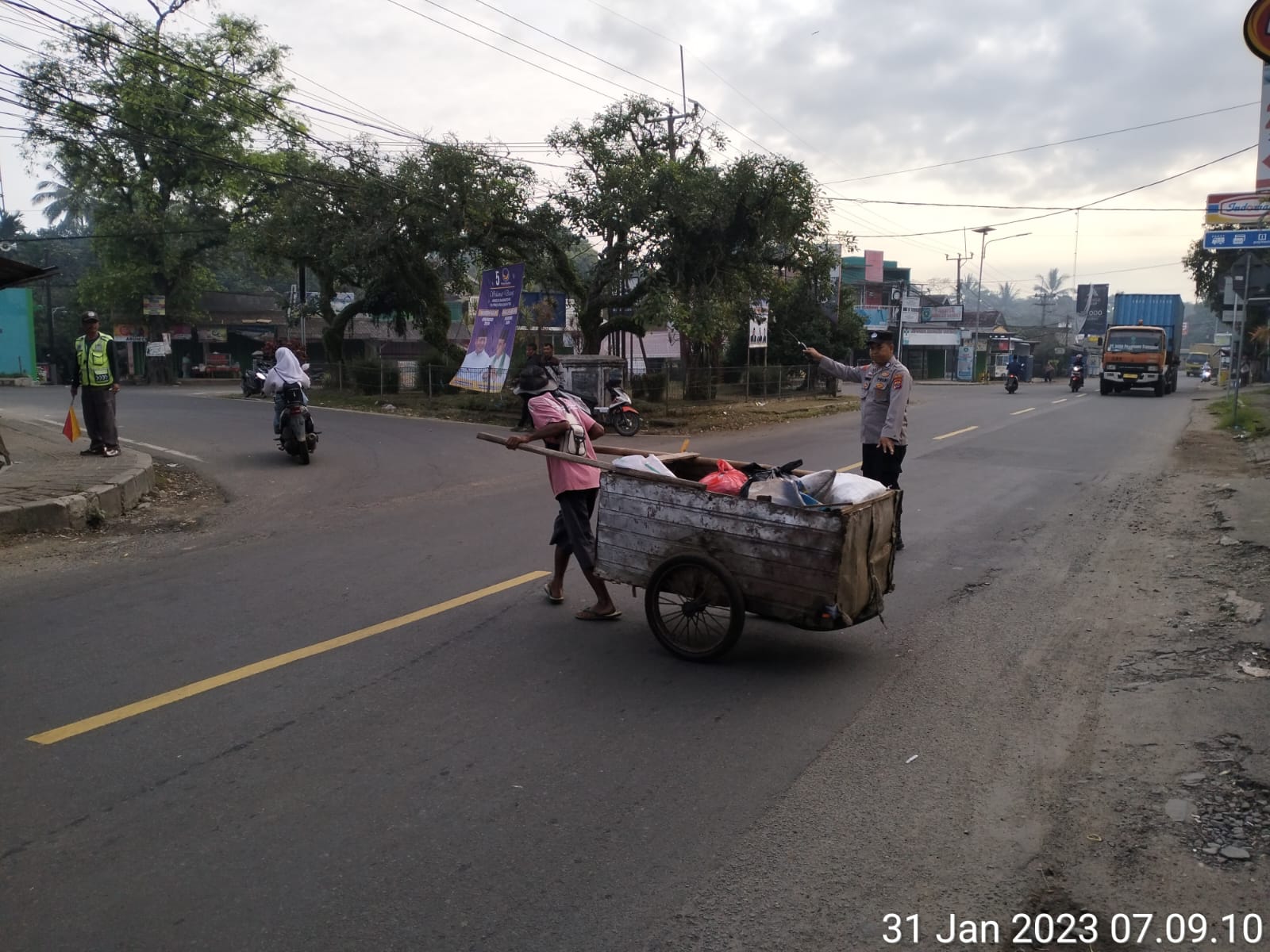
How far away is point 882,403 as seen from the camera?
25.5 feet

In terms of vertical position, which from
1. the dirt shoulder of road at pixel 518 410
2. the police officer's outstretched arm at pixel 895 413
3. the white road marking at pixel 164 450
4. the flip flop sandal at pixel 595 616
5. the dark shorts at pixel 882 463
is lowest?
the flip flop sandal at pixel 595 616

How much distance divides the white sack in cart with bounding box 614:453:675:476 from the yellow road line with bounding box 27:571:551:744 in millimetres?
1599

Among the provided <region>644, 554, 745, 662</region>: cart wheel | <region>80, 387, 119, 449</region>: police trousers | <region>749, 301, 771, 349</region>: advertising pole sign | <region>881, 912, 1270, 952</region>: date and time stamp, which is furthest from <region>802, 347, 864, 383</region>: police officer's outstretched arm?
<region>749, 301, 771, 349</region>: advertising pole sign

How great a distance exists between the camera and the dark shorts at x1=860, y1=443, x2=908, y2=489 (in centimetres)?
784

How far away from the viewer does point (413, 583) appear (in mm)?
6785

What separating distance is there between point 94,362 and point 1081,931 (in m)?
11.9

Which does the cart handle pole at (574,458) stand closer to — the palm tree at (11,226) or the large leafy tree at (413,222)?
the large leafy tree at (413,222)

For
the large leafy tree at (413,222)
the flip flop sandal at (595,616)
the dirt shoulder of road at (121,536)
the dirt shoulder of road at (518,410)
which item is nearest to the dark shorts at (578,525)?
the flip flop sandal at (595,616)

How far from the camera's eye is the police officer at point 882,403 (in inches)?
298

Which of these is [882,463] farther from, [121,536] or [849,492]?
[121,536]

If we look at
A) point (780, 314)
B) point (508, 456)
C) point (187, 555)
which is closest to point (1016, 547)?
point (187, 555)

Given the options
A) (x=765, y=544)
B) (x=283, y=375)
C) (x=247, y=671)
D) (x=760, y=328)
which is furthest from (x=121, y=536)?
(x=760, y=328)

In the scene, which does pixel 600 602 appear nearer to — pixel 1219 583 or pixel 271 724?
pixel 271 724

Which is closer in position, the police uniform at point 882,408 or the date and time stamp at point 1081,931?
the date and time stamp at point 1081,931
